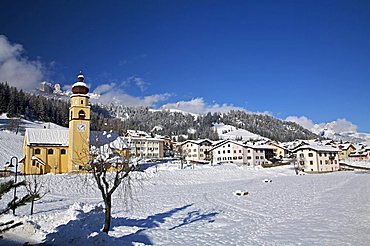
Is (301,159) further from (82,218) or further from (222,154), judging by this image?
(82,218)

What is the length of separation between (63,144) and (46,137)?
3081 millimetres

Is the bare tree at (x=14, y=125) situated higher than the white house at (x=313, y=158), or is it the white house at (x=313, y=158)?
the bare tree at (x=14, y=125)

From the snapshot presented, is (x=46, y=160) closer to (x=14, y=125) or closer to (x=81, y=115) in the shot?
(x=81, y=115)

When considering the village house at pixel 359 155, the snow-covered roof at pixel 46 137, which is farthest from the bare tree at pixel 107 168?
the village house at pixel 359 155

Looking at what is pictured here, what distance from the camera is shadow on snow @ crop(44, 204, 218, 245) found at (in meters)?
11.6

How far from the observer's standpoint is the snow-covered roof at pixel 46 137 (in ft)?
161

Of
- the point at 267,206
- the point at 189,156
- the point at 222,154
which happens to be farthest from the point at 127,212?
the point at 189,156

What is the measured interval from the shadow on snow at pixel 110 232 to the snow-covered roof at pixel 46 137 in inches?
1338

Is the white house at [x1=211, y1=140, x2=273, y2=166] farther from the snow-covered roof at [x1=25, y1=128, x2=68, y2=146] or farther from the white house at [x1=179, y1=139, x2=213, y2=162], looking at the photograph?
the snow-covered roof at [x1=25, y1=128, x2=68, y2=146]

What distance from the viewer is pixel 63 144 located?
1984 inches

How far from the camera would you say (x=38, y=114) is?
122 meters

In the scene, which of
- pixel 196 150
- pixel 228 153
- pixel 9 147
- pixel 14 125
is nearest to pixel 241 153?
pixel 228 153

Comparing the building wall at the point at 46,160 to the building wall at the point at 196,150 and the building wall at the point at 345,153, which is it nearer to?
the building wall at the point at 196,150

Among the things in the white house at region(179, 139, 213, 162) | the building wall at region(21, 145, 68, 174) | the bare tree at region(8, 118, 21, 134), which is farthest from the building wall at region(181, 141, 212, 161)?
the building wall at region(21, 145, 68, 174)
